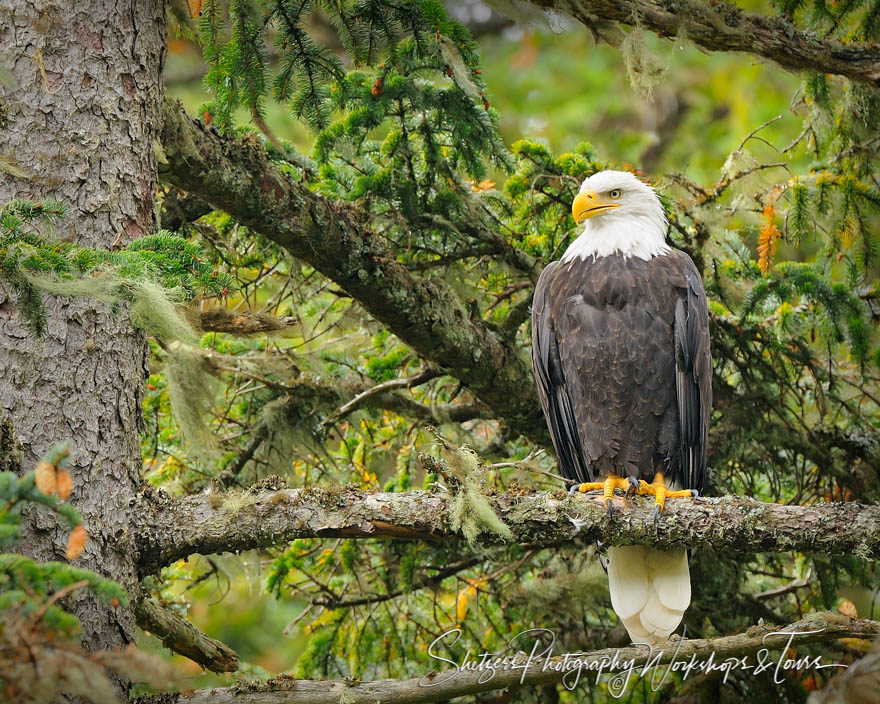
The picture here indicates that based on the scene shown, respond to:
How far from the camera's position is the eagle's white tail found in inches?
149

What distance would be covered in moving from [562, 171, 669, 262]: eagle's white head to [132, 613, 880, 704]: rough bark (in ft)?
6.10

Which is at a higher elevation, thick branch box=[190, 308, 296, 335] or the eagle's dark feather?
thick branch box=[190, 308, 296, 335]

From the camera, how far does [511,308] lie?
15.0 ft

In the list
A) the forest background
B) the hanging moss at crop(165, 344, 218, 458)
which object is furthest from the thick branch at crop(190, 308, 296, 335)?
the hanging moss at crop(165, 344, 218, 458)

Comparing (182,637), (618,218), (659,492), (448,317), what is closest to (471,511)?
(659,492)

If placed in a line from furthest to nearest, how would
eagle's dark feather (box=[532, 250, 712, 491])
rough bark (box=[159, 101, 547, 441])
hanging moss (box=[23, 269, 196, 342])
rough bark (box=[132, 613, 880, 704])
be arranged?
eagle's dark feather (box=[532, 250, 712, 491]) → rough bark (box=[159, 101, 547, 441]) → rough bark (box=[132, 613, 880, 704]) → hanging moss (box=[23, 269, 196, 342])

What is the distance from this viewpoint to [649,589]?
3816mm

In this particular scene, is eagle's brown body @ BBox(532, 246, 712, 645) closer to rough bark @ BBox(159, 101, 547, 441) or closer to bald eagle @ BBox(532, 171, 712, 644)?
bald eagle @ BBox(532, 171, 712, 644)

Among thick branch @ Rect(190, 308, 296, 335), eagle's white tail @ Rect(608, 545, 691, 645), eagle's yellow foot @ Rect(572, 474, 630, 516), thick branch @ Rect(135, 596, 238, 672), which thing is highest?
thick branch @ Rect(190, 308, 296, 335)

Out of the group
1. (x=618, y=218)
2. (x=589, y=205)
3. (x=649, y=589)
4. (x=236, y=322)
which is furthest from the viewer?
(x=618, y=218)

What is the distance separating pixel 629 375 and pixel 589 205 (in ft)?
2.68

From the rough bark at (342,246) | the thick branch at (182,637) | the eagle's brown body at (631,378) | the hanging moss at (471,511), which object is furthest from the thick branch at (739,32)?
the thick branch at (182,637)

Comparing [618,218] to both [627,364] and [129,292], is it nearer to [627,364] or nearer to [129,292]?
[627,364]

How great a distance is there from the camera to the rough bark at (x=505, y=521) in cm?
264
